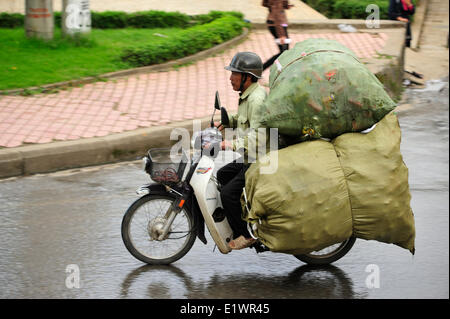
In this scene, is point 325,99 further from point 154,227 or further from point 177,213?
point 154,227

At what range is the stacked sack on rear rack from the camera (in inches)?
171

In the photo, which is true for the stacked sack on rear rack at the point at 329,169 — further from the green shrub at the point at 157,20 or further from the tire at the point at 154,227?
the green shrub at the point at 157,20

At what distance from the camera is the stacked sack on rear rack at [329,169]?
433 cm

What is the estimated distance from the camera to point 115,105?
28.8ft

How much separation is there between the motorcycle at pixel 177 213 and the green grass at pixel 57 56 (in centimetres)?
501

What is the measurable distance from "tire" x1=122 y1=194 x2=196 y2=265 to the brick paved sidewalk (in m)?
2.85

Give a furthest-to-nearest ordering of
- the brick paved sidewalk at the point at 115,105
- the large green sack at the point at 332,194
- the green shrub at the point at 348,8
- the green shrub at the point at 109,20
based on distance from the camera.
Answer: the green shrub at the point at 348,8 → the green shrub at the point at 109,20 → the brick paved sidewalk at the point at 115,105 → the large green sack at the point at 332,194

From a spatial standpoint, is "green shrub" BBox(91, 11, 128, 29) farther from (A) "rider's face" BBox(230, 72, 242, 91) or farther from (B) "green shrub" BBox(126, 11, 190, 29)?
(A) "rider's face" BBox(230, 72, 242, 91)

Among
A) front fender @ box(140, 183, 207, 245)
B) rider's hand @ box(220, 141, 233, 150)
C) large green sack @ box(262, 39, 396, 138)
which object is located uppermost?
large green sack @ box(262, 39, 396, 138)

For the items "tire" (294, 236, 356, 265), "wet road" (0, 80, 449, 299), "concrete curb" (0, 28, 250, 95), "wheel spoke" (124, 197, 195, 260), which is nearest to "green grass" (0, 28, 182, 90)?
"concrete curb" (0, 28, 250, 95)

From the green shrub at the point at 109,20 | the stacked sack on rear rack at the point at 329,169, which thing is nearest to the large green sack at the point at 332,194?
the stacked sack on rear rack at the point at 329,169

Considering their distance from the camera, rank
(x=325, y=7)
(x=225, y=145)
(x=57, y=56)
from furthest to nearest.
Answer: (x=325, y=7) → (x=57, y=56) → (x=225, y=145)

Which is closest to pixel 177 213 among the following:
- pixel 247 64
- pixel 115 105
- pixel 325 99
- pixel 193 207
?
pixel 193 207

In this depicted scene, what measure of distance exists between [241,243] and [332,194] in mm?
860
